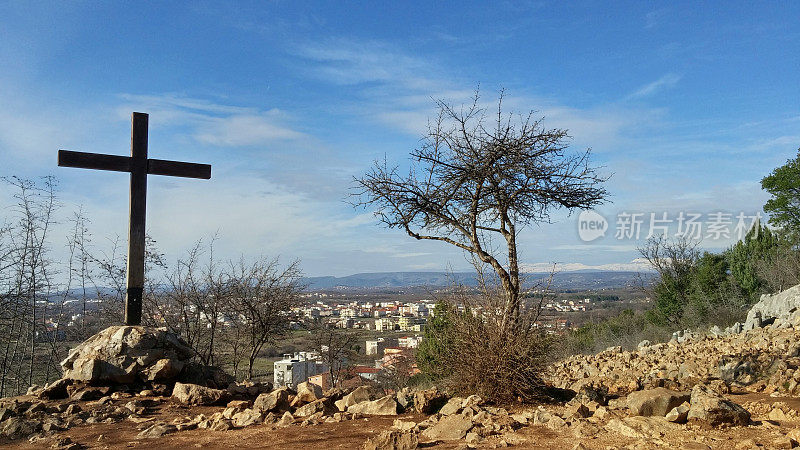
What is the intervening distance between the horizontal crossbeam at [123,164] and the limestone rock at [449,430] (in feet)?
19.4

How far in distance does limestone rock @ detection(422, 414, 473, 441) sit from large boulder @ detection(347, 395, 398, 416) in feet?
3.73

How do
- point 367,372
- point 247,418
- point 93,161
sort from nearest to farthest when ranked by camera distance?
point 247,418 < point 93,161 < point 367,372

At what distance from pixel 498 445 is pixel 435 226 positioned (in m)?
4.61

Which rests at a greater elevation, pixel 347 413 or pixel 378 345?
pixel 347 413

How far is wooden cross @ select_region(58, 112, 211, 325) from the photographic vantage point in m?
8.18

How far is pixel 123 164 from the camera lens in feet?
27.7

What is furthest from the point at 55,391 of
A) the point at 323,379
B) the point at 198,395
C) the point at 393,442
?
the point at 323,379

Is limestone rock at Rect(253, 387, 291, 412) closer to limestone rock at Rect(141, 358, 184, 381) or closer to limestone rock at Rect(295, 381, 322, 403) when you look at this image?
limestone rock at Rect(295, 381, 322, 403)

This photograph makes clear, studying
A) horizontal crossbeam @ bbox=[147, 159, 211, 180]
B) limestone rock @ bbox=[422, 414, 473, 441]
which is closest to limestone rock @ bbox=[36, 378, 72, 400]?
horizontal crossbeam @ bbox=[147, 159, 211, 180]

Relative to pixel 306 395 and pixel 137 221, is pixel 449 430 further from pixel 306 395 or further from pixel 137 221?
pixel 137 221

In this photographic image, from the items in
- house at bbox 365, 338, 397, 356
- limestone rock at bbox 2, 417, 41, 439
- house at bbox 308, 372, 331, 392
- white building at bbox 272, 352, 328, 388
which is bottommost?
house at bbox 365, 338, 397, 356

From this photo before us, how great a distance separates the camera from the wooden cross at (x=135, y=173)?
8180 millimetres

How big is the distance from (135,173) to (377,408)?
208 inches

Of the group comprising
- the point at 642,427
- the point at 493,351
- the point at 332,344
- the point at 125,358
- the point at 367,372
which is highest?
the point at 493,351
